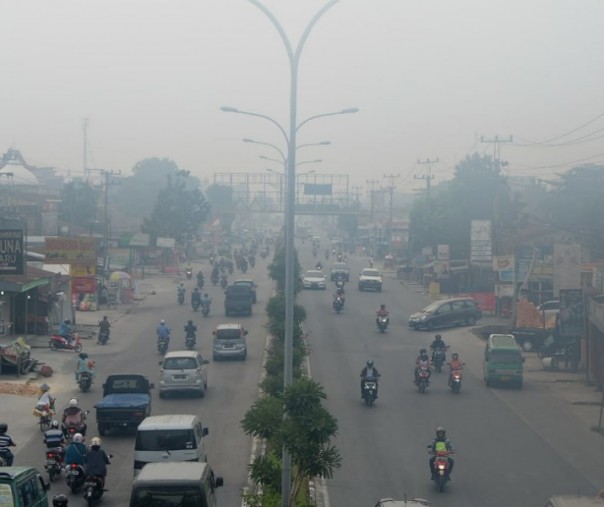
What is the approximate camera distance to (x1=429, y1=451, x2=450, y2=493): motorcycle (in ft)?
65.3

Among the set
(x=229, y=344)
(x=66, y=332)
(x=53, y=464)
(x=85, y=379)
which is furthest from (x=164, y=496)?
(x=66, y=332)

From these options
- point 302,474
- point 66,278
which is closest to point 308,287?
point 66,278

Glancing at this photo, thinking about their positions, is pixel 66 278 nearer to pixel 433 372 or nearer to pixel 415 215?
pixel 433 372

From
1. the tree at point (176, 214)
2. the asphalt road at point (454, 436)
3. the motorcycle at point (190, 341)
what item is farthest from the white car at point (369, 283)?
the motorcycle at point (190, 341)

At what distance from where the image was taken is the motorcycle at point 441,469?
19.9 metres

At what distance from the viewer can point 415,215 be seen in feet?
313

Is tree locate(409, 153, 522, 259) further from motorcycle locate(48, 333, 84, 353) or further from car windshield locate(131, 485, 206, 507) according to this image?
car windshield locate(131, 485, 206, 507)

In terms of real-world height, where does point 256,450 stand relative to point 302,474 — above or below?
below

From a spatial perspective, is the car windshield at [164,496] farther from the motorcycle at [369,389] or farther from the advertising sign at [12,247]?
the advertising sign at [12,247]

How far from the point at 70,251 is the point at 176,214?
5362 centimetres

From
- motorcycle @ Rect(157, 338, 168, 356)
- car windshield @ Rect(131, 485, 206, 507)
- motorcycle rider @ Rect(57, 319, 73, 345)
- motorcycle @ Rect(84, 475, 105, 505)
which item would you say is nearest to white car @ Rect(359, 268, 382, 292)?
motorcycle rider @ Rect(57, 319, 73, 345)

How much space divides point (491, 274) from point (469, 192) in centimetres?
1693

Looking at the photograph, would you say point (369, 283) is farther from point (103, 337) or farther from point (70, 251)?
point (103, 337)

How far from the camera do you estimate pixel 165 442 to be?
19203 millimetres
